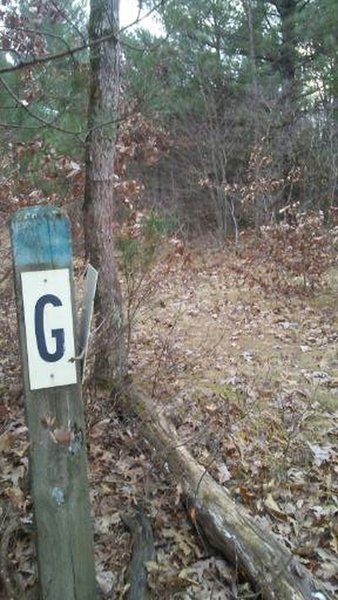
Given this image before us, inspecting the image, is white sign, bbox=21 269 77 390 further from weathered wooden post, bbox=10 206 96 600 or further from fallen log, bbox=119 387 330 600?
fallen log, bbox=119 387 330 600

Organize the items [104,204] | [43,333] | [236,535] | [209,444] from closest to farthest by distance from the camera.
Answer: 1. [43,333]
2. [236,535]
3. [209,444]
4. [104,204]

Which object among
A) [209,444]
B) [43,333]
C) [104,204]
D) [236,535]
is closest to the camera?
[43,333]

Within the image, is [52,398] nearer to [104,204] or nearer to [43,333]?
[43,333]

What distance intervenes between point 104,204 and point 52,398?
2544 mm

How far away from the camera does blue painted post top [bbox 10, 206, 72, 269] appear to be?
203 centimetres

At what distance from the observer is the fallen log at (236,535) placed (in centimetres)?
273

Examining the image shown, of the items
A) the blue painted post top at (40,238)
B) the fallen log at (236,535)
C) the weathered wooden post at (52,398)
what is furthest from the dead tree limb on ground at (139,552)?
the blue painted post top at (40,238)

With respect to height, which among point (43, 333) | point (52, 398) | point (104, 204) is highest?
point (104, 204)

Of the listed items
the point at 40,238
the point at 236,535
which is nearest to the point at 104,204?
the point at 40,238

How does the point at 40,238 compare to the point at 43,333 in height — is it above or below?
above

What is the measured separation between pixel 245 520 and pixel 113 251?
2.27 m

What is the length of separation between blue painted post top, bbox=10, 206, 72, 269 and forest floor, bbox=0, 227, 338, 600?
3.43 ft

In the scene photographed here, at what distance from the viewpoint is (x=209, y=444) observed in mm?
3967

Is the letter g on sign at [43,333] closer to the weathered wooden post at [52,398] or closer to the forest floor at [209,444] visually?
the weathered wooden post at [52,398]
